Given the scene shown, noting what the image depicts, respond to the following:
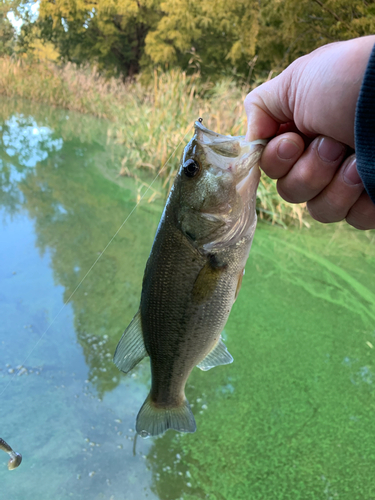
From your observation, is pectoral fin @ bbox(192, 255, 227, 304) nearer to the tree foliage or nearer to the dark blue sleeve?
the dark blue sleeve

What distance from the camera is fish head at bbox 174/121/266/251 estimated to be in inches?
43.9

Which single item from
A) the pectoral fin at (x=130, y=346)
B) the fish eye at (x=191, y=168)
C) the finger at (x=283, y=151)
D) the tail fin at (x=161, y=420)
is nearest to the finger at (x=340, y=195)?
the finger at (x=283, y=151)

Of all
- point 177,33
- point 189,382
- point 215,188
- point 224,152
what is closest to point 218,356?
point 215,188

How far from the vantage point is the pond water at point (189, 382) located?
1801 millimetres

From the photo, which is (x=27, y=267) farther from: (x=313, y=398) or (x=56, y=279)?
(x=313, y=398)

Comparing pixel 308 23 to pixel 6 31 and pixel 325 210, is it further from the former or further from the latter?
pixel 325 210

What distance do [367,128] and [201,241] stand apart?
0.55 m

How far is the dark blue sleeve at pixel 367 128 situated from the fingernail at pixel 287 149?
0.83 ft

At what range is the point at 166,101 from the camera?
17.8 ft

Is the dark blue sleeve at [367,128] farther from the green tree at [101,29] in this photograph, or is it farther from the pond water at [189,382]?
the green tree at [101,29]

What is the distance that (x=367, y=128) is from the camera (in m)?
0.95

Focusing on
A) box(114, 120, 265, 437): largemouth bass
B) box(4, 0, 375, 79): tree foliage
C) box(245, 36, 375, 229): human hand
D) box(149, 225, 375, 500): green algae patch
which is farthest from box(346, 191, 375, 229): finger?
box(4, 0, 375, 79): tree foliage

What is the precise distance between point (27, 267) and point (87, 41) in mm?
18956

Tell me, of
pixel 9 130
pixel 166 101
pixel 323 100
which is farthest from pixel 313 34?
pixel 323 100
